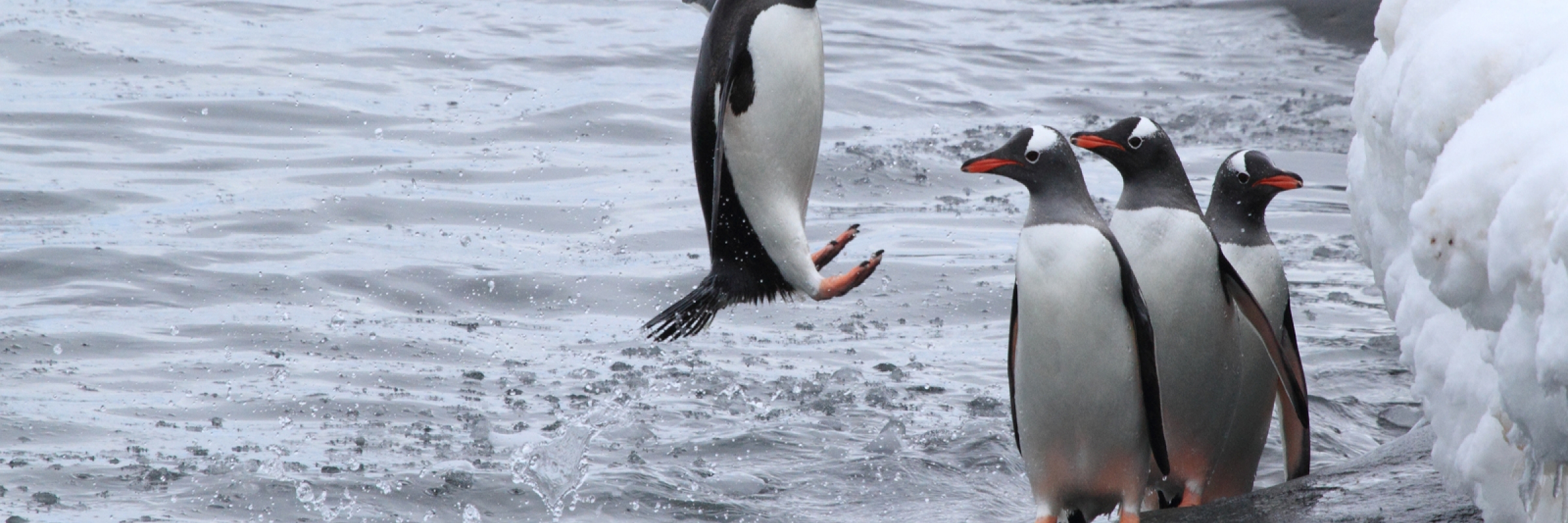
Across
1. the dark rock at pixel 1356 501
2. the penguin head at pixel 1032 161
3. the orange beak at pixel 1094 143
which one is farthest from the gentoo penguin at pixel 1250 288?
the penguin head at pixel 1032 161

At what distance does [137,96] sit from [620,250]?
3.50 m

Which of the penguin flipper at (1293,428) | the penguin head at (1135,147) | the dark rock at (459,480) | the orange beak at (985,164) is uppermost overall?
the orange beak at (985,164)

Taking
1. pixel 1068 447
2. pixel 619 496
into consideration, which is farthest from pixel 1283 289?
pixel 619 496

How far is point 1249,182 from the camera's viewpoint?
11.9 ft

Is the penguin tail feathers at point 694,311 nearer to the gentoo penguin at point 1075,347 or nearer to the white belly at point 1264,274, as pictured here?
the gentoo penguin at point 1075,347

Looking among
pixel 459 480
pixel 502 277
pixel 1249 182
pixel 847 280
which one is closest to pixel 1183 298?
pixel 1249 182

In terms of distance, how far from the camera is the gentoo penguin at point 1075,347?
123 inches

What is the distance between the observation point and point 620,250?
6.09 metres

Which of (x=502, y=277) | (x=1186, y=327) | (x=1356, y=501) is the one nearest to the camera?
(x=1356, y=501)

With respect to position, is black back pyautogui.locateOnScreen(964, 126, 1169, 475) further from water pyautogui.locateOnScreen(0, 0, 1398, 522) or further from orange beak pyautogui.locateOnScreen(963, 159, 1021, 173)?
water pyautogui.locateOnScreen(0, 0, 1398, 522)

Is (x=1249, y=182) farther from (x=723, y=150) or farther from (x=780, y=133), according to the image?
(x=723, y=150)

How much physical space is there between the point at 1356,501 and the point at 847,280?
107 centimetres

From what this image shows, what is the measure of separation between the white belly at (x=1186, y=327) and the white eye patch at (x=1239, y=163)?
310 millimetres

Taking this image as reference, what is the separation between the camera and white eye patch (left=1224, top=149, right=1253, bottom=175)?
3.65 metres
